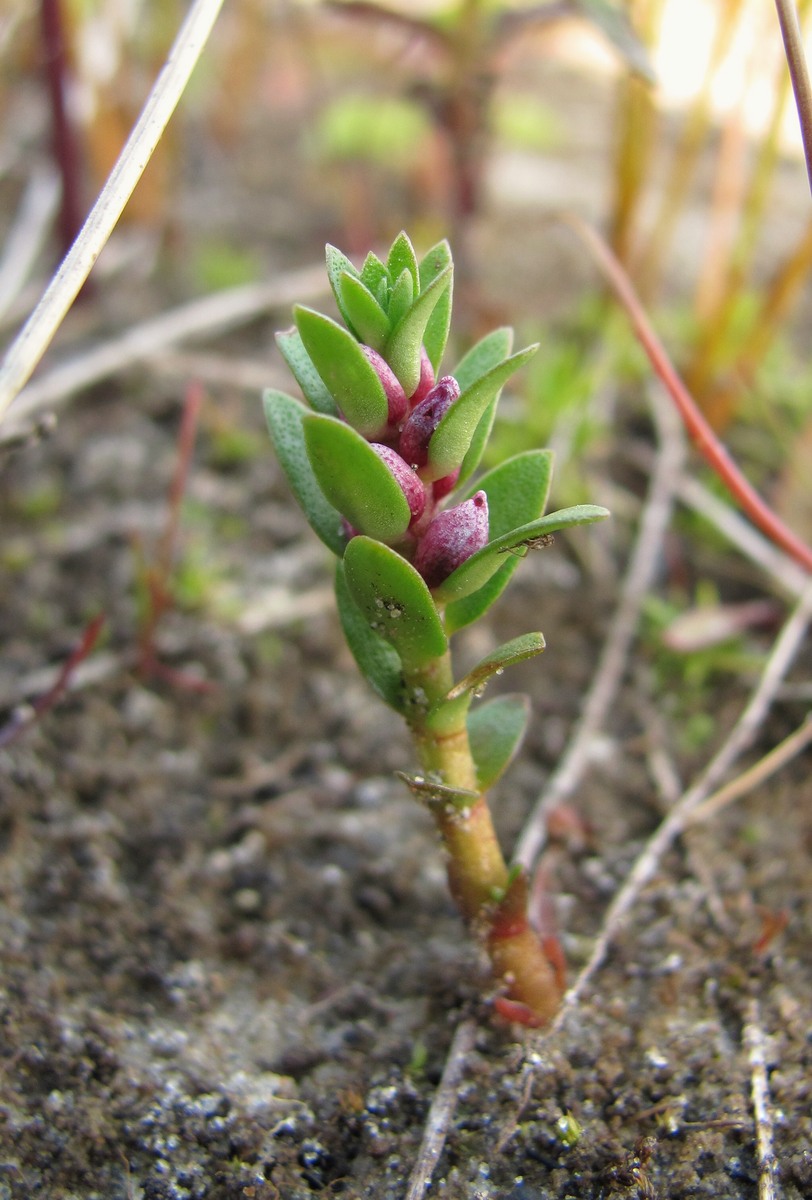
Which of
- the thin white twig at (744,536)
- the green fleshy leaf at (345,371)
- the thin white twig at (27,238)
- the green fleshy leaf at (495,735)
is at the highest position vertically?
the thin white twig at (27,238)

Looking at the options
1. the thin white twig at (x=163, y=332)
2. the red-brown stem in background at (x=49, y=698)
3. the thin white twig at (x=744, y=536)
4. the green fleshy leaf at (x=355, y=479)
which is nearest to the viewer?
the green fleshy leaf at (x=355, y=479)

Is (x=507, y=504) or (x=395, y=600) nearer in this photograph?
(x=395, y=600)

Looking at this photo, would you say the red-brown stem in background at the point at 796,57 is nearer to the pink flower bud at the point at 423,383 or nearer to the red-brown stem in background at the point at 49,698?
the pink flower bud at the point at 423,383

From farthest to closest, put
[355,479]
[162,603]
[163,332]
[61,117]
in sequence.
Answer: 1. [163,332]
2. [61,117]
3. [162,603]
4. [355,479]

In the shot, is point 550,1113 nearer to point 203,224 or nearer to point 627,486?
point 627,486

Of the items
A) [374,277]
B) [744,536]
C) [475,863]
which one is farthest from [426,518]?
[744,536]

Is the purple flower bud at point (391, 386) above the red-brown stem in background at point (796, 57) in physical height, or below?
below

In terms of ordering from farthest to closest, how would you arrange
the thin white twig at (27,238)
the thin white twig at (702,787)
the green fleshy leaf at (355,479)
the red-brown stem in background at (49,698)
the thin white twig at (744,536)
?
the thin white twig at (27,238)
the thin white twig at (744,536)
the red-brown stem in background at (49,698)
the thin white twig at (702,787)
the green fleshy leaf at (355,479)

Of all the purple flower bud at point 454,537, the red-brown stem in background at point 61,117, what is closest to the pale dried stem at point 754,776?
the purple flower bud at point 454,537

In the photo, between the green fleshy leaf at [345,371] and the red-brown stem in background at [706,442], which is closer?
the green fleshy leaf at [345,371]

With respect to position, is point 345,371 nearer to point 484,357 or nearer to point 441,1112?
point 484,357
